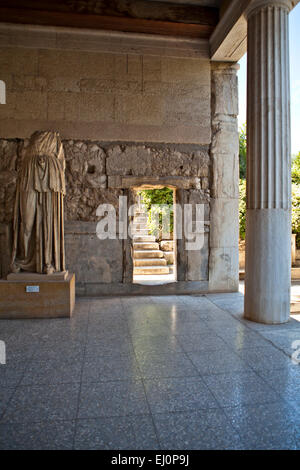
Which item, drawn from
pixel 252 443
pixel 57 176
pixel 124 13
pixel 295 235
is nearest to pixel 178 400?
pixel 252 443

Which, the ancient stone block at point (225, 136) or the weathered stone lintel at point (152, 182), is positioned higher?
the ancient stone block at point (225, 136)

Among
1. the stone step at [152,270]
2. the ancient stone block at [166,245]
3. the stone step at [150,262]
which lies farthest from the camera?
the ancient stone block at [166,245]

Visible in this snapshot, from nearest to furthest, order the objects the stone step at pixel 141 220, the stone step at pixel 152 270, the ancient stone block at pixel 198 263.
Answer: the ancient stone block at pixel 198 263 → the stone step at pixel 152 270 → the stone step at pixel 141 220

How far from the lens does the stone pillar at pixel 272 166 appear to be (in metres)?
4.40

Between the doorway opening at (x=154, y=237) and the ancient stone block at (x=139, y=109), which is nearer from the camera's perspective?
the ancient stone block at (x=139, y=109)

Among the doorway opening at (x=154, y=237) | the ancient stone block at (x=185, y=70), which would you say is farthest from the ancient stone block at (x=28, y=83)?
the doorway opening at (x=154, y=237)

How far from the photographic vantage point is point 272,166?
4441 millimetres

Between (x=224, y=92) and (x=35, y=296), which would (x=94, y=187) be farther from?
(x=224, y=92)

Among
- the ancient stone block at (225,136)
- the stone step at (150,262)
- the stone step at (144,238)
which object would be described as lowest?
the stone step at (150,262)

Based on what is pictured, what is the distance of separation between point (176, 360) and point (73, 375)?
99cm

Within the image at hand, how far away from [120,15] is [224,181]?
3579mm

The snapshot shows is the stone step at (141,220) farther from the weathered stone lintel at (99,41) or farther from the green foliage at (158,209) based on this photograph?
the weathered stone lintel at (99,41)

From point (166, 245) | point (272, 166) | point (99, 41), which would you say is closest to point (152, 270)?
point (166, 245)

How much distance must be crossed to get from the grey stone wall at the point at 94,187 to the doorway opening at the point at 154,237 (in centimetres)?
139
